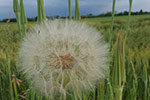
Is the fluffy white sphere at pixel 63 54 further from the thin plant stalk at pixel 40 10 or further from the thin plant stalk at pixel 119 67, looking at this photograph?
the thin plant stalk at pixel 119 67

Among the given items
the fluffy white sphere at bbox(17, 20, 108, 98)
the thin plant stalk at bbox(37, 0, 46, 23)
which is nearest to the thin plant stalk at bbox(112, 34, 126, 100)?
the fluffy white sphere at bbox(17, 20, 108, 98)

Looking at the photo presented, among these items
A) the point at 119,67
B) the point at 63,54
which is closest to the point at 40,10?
the point at 63,54

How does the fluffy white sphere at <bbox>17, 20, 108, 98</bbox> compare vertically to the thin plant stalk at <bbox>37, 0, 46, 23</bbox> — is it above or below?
below

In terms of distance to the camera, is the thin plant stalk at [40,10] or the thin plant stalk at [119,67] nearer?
the thin plant stalk at [119,67]

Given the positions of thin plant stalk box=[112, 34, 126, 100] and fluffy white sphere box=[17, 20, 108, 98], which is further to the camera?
fluffy white sphere box=[17, 20, 108, 98]

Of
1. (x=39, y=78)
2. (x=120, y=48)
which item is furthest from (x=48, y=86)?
(x=120, y=48)

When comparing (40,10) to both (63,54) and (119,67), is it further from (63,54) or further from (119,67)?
(119,67)

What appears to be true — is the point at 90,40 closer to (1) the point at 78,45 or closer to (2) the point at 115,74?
(1) the point at 78,45

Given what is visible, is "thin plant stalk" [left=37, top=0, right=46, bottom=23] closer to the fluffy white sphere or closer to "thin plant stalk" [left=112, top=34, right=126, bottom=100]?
the fluffy white sphere

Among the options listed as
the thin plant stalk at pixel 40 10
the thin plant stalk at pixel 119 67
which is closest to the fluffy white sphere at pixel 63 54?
the thin plant stalk at pixel 40 10
